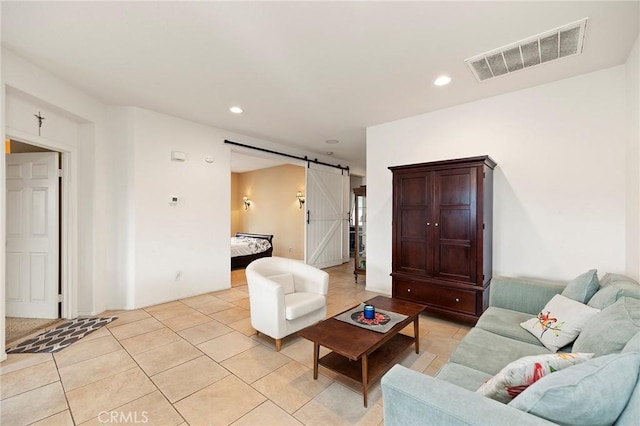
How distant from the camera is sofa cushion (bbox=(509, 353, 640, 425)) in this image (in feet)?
2.88

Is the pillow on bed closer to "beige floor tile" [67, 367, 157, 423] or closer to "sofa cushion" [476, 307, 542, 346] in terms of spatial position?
"beige floor tile" [67, 367, 157, 423]

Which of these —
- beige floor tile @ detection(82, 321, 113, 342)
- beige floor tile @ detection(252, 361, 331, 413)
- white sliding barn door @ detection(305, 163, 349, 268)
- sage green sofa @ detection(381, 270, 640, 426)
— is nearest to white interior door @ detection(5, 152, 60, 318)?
beige floor tile @ detection(82, 321, 113, 342)

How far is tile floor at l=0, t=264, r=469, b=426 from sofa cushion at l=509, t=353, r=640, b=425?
3.73ft

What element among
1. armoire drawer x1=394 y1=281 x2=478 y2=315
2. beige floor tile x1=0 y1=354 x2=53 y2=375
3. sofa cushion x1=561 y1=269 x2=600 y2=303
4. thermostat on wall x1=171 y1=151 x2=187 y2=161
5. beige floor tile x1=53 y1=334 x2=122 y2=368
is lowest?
beige floor tile x1=53 y1=334 x2=122 y2=368

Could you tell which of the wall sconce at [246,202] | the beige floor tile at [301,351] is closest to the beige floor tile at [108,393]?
the beige floor tile at [301,351]

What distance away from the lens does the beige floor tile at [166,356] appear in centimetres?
233

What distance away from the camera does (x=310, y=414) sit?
1.78 metres

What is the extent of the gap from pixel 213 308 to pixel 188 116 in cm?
289

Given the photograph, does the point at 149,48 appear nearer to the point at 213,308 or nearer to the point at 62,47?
the point at 62,47

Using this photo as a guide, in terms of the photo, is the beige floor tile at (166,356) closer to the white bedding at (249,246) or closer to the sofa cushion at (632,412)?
the sofa cushion at (632,412)

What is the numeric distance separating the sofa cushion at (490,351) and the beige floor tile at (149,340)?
2.73 meters

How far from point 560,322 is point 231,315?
11.0 feet

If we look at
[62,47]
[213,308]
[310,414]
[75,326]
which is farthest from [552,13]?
[75,326]

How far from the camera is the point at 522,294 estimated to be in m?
2.49
